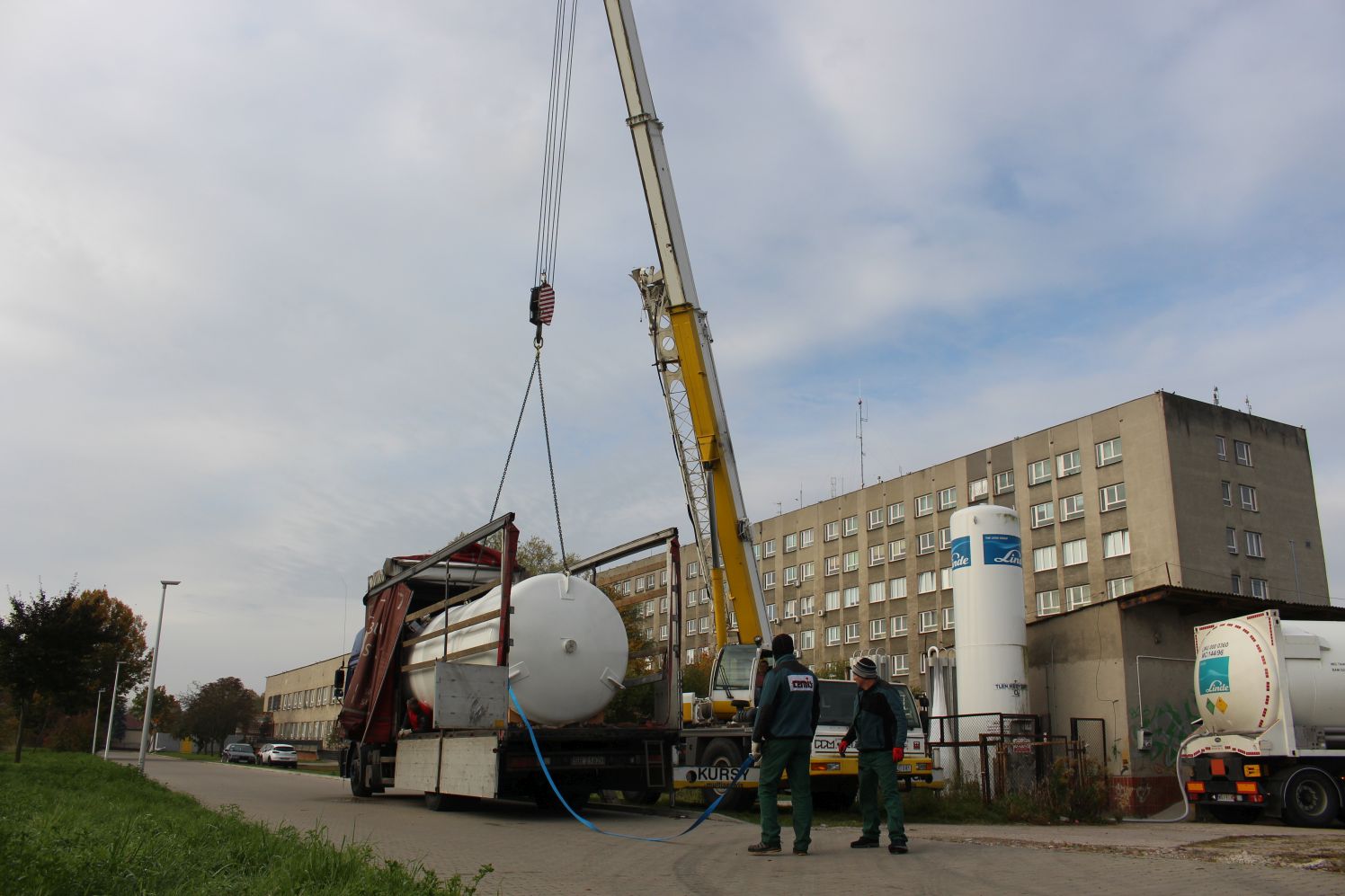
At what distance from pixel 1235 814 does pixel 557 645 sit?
35.9 ft

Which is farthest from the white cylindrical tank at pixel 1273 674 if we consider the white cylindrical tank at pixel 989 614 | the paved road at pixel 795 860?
the white cylindrical tank at pixel 989 614

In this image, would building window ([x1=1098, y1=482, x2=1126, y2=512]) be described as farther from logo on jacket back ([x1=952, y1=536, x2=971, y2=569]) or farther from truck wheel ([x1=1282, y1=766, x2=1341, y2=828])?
truck wheel ([x1=1282, y1=766, x2=1341, y2=828])

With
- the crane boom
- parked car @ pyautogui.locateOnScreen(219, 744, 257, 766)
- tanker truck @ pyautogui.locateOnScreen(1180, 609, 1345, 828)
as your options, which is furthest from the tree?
tanker truck @ pyautogui.locateOnScreen(1180, 609, 1345, 828)

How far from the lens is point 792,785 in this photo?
8758 mm

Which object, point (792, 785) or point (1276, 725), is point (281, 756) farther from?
point (792, 785)

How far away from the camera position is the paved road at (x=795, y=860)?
6766 mm

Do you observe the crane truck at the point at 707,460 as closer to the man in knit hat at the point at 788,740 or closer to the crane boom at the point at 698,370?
the crane boom at the point at 698,370

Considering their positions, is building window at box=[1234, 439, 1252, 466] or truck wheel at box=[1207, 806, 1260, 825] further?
building window at box=[1234, 439, 1252, 466]

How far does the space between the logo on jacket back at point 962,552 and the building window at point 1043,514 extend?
33.1m

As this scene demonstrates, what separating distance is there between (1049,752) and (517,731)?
9313 mm

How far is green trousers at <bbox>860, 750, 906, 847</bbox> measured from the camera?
8.68 metres

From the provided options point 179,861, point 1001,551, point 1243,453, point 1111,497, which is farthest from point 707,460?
point 1243,453

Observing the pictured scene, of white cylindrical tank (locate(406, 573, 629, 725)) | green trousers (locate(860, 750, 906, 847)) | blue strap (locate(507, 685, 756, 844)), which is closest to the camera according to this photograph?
green trousers (locate(860, 750, 906, 847))

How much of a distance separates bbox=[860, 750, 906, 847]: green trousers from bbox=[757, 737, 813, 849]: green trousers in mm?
685
